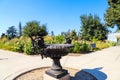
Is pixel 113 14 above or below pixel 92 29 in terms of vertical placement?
above

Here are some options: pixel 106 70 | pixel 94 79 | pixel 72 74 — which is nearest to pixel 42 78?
pixel 72 74

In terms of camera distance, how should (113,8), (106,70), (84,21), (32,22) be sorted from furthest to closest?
(32,22) < (84,21) < (113,8) < (106,70)

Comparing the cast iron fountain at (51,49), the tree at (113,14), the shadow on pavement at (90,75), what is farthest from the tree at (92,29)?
the cast iron fountain at (51,49)

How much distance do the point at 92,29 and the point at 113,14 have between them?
40.0ft

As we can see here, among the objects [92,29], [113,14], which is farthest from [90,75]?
[92,29]

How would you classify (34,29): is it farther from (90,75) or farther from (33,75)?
(90,75)

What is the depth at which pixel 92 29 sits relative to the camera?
3431 cm

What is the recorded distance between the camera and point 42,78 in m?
5.73

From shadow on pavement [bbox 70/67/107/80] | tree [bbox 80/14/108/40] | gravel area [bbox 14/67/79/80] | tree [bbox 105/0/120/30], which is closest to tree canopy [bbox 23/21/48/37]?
tree [bbox 80/14/108/40]

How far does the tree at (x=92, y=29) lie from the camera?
32.8 m

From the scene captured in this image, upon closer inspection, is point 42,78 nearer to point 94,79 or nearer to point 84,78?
point 84,78

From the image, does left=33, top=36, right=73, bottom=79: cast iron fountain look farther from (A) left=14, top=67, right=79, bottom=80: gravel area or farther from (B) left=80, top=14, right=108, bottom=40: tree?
(B) left=80, top=14, right=108, bottom=40: tree

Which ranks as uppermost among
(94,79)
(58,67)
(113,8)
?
(113,8)

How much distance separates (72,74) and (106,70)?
1587mm
